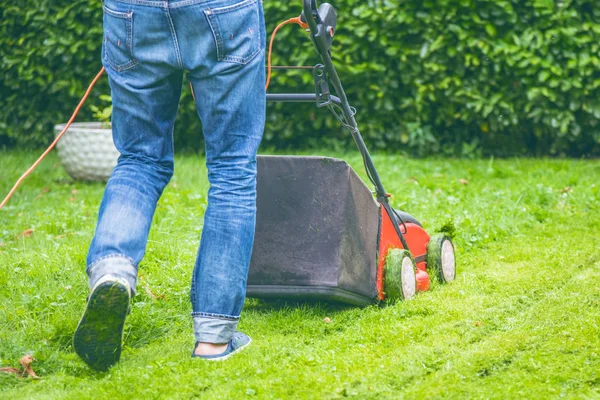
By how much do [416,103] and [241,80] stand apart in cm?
430

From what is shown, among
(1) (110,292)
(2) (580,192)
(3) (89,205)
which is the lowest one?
(3) (89,205)

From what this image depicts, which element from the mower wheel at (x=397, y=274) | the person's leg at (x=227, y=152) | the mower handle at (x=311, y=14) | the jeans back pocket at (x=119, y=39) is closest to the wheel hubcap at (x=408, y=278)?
the mower wheel at (x=397, y=274)

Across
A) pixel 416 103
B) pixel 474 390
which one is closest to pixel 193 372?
pixel 474 390

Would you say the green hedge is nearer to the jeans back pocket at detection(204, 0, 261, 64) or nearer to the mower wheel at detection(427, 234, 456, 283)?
the mower wheel at detection(427, 234, 456, 283)

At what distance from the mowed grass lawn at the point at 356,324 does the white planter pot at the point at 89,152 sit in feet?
3.09

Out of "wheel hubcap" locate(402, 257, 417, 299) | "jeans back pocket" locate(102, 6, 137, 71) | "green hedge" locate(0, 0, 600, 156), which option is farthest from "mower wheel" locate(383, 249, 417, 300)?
"green hedge" locate(0, 0, 600, 156)

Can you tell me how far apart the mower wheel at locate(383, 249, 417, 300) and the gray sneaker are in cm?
65

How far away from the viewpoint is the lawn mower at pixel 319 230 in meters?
2.97

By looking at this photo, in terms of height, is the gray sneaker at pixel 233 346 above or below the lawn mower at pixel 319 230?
below

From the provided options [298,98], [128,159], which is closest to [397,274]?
[298,98]

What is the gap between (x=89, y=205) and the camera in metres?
5.30

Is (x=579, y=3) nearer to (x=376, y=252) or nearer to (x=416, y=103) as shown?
(x=416, y=103)

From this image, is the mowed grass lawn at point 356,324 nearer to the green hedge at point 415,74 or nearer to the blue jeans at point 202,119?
the blue jeans at point 202,119

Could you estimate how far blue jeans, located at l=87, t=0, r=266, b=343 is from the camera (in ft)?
7.89
